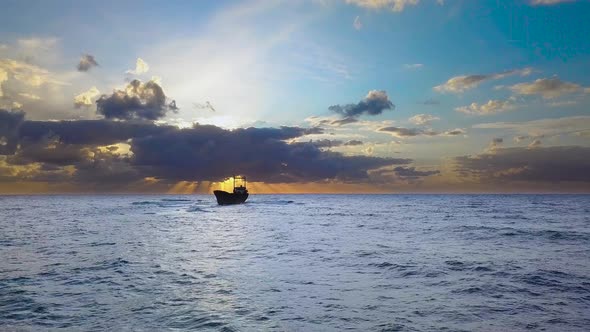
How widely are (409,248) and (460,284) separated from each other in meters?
13.4

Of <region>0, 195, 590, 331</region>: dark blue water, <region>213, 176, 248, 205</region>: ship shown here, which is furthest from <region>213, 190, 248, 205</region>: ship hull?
<region>0, 195, 590, 331</region>: dark blue water

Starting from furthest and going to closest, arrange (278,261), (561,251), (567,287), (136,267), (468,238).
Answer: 1. (468,238)
2. (561,251)
3. (278,261)
4. (136,267)
5. (567,287)

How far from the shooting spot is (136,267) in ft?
77.7

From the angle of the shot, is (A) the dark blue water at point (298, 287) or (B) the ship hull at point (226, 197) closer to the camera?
(A) the dark blue water at point (298, 287)

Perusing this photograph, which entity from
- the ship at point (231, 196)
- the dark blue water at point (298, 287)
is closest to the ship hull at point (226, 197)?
the ship at point (231, 196)

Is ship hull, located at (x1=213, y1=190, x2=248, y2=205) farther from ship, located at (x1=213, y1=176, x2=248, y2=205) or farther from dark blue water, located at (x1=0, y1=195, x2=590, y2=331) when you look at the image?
dark blue water, located at (x1=0, y1=195, x2=590, y2=331)

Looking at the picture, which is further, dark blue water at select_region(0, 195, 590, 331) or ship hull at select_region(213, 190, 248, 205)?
ship hull at select_region(213, 190, 248, 205)

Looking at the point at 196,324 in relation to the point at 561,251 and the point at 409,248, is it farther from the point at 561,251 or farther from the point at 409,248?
the point at 561,251

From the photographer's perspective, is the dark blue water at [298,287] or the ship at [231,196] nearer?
the dark blue water at [298,287]

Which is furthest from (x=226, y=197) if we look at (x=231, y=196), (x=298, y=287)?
(x=298, y=287)

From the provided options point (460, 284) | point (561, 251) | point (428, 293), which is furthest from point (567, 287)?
point (561, 251)

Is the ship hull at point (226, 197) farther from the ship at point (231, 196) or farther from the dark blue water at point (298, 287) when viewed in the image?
the dark blue water at point (298, 287)

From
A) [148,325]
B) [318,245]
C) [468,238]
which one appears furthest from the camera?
[468,238]

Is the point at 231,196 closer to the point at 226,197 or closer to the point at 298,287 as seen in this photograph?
the point at 226,197
